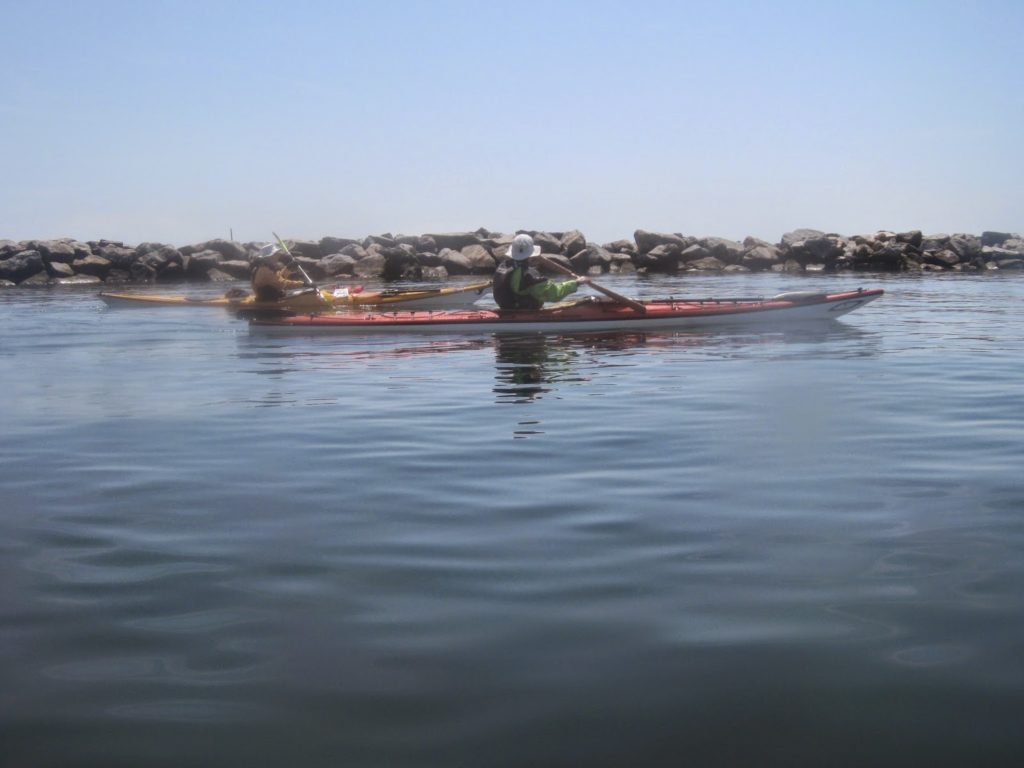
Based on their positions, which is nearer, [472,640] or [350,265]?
[472,640]

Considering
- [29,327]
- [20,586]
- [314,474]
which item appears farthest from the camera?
[29,327]

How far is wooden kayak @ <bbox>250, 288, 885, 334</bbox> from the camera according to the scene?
14562 mm

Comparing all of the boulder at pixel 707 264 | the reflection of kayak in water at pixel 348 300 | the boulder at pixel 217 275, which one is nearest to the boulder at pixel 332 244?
the boulder at pixel 217 275

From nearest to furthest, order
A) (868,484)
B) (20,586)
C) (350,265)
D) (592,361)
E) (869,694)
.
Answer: (869,694)
(20,586)
(868,484)
(592,361)
(350,265)

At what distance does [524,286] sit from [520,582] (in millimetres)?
10942

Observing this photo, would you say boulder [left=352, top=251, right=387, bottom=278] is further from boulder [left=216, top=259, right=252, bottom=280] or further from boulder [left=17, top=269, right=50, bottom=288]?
boulder [left=17, top=269, right=50, bottom=288]

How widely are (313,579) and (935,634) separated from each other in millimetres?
2269

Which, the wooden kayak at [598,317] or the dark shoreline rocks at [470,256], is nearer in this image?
the wooden kayak at [598,317]

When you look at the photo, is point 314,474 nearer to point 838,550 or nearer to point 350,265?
point 838,550

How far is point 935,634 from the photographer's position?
3.45 meters

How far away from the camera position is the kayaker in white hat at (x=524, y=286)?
48.1 feet

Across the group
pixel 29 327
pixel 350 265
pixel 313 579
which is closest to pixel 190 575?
pixel 313 579

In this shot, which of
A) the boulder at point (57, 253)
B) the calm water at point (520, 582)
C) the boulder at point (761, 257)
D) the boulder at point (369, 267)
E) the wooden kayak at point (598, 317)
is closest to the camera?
the calm water at point (520, 582)

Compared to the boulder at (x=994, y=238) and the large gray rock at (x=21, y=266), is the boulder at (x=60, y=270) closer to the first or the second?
the large gray rock at (x=21, y=266)
